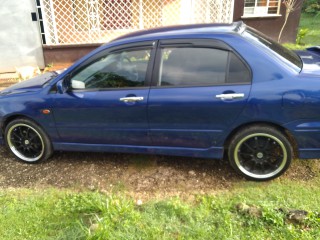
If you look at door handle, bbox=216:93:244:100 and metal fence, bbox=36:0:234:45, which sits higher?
metal fence, bbox=36:0:234:45

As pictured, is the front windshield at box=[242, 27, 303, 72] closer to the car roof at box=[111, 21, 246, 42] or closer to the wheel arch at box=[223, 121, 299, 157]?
the car roof at box=[111, 21, 246, 42]

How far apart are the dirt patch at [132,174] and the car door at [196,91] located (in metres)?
0.43

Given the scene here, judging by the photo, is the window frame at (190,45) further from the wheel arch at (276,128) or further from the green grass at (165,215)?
the green grass at (165,215)

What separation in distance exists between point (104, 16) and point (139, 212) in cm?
687

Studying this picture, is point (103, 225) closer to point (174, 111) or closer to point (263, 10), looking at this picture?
point (174, 111)

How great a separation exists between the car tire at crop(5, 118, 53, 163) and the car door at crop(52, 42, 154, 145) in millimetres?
391

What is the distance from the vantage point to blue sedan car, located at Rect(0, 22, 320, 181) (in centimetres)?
312

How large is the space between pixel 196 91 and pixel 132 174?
1.28m

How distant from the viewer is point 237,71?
3189mm

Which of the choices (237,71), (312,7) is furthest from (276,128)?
(312,7)

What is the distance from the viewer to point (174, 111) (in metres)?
3.34

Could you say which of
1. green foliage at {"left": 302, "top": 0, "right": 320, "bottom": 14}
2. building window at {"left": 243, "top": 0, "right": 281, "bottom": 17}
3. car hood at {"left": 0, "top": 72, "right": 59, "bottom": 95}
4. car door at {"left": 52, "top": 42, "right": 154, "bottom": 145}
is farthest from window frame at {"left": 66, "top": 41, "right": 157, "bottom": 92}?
Answer: green foliage at {"left": 302, "top": 0, "right": 320, "bottom": 14}

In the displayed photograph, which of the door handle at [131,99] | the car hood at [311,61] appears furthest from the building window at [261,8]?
the door handle at [131,99]

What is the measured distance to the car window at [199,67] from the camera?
320cm
